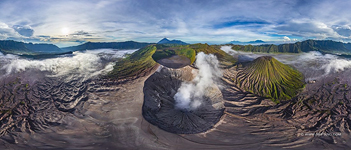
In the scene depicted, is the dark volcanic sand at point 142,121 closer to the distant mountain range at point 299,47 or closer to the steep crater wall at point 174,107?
the steep crater wall at point 174,107

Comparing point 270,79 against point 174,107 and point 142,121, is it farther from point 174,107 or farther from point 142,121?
point 142,121

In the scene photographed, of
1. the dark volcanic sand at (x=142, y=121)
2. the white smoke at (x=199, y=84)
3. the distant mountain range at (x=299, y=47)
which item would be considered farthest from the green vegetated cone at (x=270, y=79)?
the distant mountain range at (x=299, y=47)

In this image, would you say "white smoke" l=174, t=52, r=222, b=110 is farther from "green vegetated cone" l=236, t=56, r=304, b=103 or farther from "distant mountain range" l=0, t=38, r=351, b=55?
"distant mountain range" l=0, t=38, r=351, b=55

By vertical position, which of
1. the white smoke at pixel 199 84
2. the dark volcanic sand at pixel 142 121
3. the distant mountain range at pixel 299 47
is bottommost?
the dark volcanic sand at pixel 142 121

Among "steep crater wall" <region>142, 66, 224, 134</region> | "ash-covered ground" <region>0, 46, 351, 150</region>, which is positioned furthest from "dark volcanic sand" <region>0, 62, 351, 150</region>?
"steep crater wall" <region>142, 66, 224, 134</region>

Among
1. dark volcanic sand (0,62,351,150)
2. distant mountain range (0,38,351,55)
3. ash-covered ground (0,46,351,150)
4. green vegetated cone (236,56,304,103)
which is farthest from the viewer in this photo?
distant mountain range (0,38,351,55)

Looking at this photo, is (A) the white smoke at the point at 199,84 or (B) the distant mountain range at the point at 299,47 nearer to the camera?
(A) the white smoke at the point at 199,84

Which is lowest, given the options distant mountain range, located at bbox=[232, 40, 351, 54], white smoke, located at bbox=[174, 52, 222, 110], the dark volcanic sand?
the dark volcanic sand
